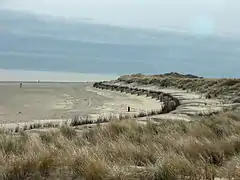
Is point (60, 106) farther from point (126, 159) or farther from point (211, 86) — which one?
point (211, 86)

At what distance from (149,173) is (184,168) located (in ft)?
1.75

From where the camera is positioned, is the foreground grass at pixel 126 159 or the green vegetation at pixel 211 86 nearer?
the foreground grass at pixel 126 159

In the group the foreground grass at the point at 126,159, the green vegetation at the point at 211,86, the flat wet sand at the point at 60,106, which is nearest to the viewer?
the foreground grass at the point at 126,159

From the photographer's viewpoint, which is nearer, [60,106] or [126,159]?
[126,159]

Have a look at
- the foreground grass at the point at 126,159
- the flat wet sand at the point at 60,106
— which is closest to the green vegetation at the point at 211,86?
the flat wet sand at the point at 60,106

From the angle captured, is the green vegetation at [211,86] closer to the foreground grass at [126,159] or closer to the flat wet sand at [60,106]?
the flat wet sand at [60,106]

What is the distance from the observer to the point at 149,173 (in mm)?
6867

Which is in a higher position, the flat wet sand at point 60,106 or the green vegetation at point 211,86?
the green vegetation at point 211,86

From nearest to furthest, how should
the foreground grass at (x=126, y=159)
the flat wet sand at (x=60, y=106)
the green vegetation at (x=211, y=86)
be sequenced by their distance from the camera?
the foreground grass at (x=126, y=159)
the flat wet sand at (x=60, y=106)
the green vegetation at (x=211, y=86)

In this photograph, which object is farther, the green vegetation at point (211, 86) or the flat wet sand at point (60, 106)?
the green vegetation at point (211, 86)

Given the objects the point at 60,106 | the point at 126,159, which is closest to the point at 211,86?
the point at 60,106

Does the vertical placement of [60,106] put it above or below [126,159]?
below

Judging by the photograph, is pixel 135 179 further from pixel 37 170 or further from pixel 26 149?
pixel 26 149

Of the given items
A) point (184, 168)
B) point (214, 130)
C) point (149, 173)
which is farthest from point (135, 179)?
point (214, 130)
